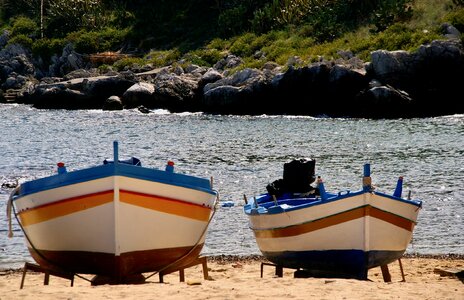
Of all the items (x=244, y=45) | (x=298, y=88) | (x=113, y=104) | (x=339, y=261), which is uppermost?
(x=244, y=45)

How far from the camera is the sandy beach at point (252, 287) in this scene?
13023mm

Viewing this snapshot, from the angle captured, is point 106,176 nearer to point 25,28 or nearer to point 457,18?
point 457,18

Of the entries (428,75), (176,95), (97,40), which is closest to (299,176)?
(428,75)

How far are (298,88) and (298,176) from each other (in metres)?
35.4

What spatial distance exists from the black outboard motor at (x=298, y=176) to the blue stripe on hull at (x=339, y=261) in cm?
202

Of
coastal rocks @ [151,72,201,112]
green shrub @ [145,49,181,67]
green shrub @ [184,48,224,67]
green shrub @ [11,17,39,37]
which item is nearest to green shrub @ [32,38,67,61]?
green shrub @ [11,17,39,37]

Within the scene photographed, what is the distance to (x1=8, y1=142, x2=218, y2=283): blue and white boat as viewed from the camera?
14258 millimetres

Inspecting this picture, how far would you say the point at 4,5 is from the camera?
90.2 metres

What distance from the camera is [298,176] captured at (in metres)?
17.5

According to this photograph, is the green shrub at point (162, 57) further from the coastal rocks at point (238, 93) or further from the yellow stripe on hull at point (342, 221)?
the yellow stripe on hull at point (342, 221)

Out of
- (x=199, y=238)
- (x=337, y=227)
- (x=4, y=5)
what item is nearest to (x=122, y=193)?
(x=199, y=238)

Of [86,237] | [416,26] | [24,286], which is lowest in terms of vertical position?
[24,286]

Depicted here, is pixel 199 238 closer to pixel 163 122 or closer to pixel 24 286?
pixel 24 286

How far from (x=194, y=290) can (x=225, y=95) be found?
41394mm
